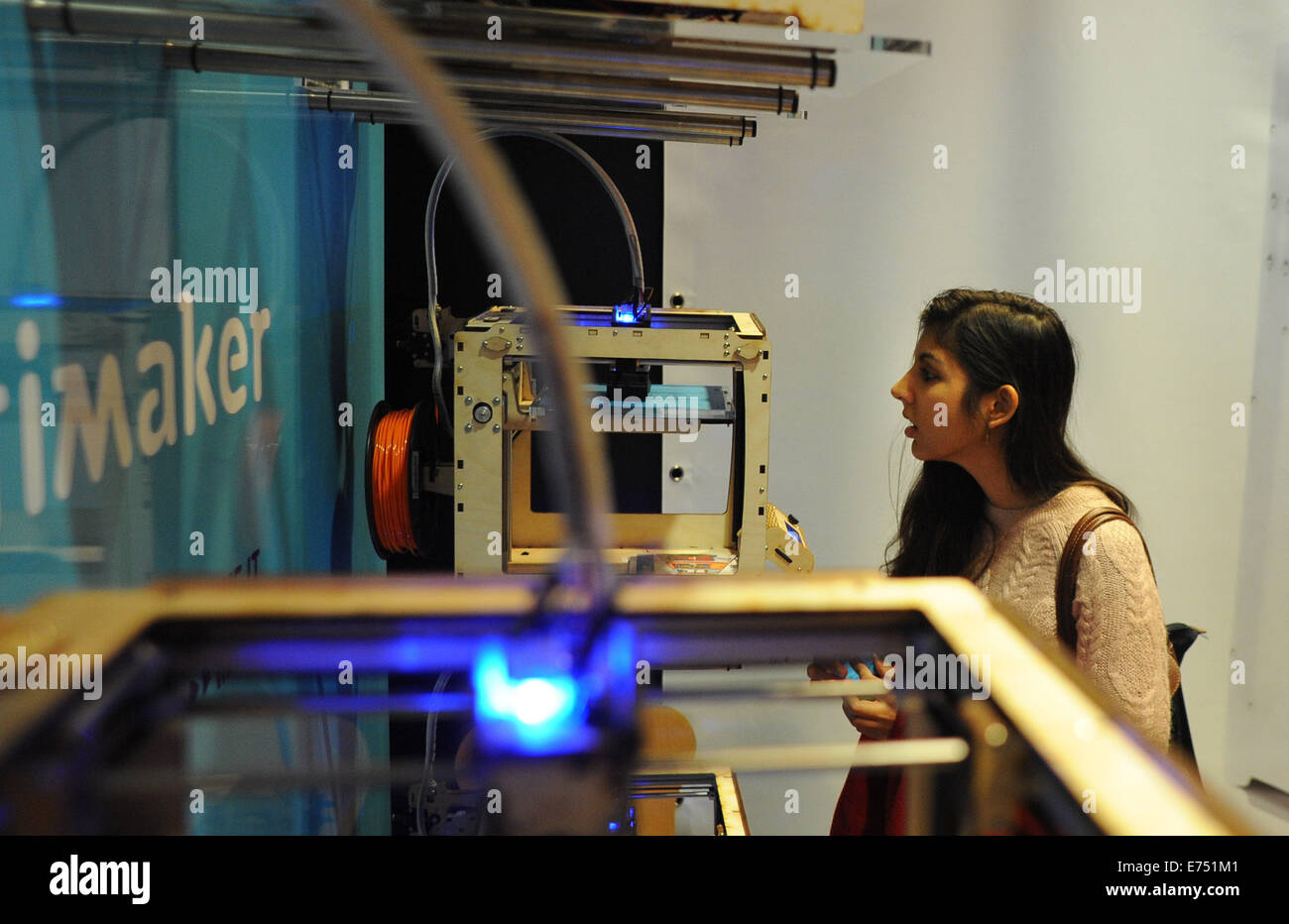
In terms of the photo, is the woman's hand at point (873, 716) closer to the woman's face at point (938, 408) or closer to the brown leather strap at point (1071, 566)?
the brown leather strap at point (1071, 566)

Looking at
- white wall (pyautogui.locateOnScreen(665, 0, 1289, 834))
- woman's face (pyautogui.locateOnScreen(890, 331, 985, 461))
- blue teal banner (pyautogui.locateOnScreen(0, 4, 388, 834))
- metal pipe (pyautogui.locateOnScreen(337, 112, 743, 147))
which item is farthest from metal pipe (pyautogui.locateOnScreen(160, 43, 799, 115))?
white wall (pyautogui.locateOnScreen(665, 0, 1289, 834))

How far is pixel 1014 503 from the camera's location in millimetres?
1553

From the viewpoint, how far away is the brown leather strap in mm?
1400

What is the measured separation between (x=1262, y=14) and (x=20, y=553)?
336 cm

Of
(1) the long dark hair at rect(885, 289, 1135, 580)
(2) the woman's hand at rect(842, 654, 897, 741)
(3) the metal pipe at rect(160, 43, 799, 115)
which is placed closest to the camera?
(3) the metal pipe at rect(160, 43, 799, 115)

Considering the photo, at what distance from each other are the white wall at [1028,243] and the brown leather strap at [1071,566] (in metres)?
1.49

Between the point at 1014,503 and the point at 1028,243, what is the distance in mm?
1613

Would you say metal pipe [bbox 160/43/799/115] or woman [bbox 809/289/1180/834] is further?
woman [bbox 809/289/1180/834]

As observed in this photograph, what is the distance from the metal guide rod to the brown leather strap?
92 centimetres

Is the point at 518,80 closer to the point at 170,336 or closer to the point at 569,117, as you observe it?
the point at 569,117

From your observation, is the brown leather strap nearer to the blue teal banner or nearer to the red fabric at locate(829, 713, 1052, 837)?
the red fabric at locate(829, 713, 1052, 837)

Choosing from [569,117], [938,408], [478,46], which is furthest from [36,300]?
[938,408]
